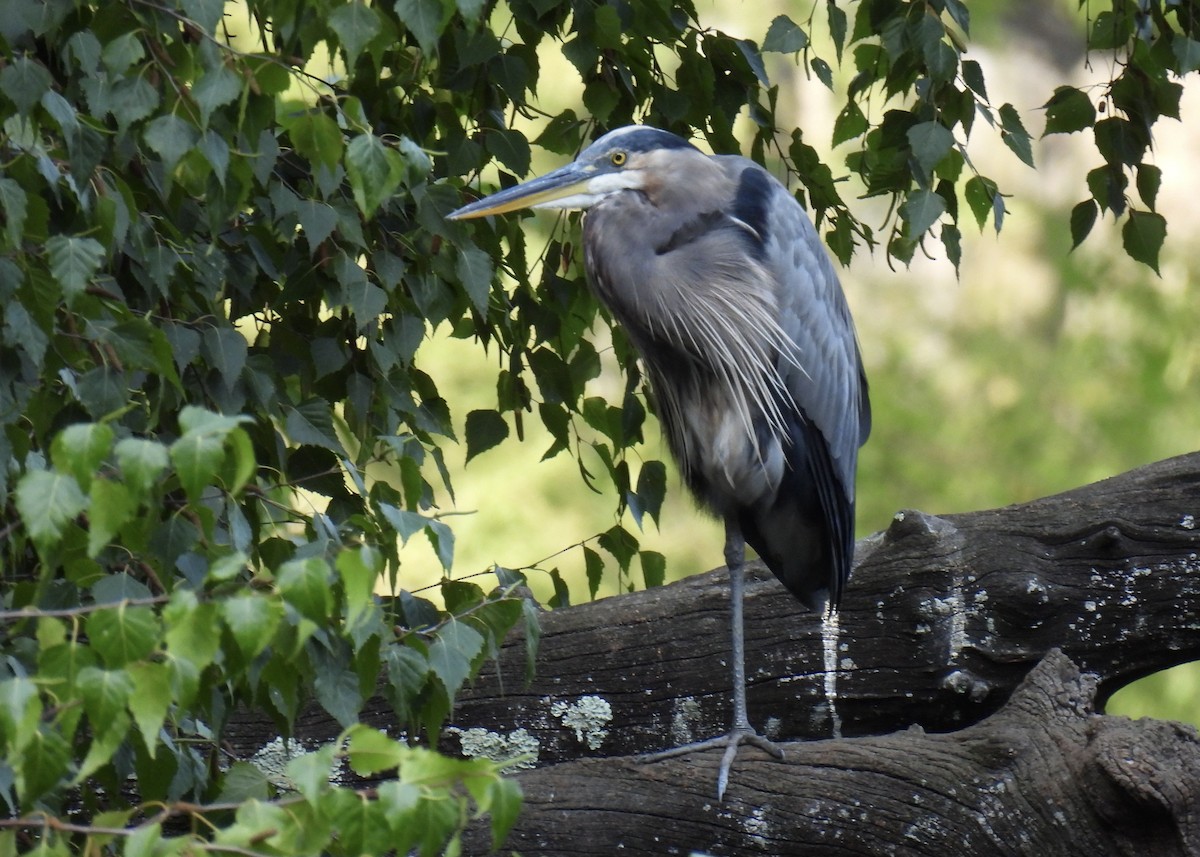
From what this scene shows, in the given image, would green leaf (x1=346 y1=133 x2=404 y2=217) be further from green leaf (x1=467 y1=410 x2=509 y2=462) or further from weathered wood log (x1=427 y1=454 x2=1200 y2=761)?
weathered wood log (x1=427 y1=454 x2=1200 y2=761)

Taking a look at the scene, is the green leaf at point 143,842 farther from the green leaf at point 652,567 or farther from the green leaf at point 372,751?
the green leaf at point 652,567

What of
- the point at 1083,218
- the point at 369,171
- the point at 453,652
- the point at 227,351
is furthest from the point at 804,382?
the point at 369,171

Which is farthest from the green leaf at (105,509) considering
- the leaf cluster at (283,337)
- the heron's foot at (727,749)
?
the heron's foot at (727,749)

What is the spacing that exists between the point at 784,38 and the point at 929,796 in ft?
3.61

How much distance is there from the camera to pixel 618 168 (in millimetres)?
2600

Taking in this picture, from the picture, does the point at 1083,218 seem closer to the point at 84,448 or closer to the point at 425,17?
the point at 425,17

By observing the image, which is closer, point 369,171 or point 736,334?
point 369,171

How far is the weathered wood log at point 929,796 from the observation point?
1.99m

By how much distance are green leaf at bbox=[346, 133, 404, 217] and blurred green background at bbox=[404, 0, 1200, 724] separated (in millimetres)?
5424

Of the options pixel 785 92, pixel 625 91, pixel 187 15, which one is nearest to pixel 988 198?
pixel 625 91

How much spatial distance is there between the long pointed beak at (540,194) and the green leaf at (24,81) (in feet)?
2.41

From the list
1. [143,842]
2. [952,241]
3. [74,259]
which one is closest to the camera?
[143,842]

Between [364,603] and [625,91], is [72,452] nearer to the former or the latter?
[364,603]

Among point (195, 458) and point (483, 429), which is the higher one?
point (483, 429)
